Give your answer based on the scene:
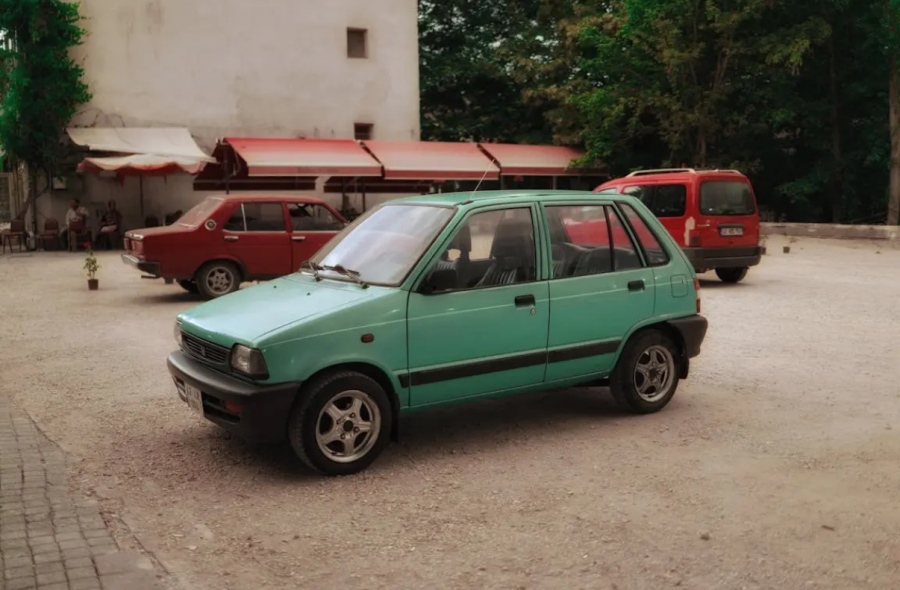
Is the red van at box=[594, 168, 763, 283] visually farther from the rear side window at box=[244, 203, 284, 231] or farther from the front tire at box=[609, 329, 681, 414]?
the front tire at box=[609, 329, 681, 414]

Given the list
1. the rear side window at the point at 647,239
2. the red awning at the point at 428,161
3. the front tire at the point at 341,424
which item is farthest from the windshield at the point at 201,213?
the red awning at the point at 428,161

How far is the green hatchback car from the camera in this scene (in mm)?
5152

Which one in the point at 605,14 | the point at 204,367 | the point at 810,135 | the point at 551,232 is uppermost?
the point at 605,14

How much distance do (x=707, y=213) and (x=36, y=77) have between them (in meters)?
20.6

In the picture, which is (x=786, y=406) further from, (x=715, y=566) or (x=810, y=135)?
(x=810, y=135)

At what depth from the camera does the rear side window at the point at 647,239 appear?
6.63 meters

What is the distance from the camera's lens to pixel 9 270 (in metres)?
19.4

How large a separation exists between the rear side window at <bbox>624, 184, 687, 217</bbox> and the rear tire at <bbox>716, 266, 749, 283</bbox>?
5.70 ft

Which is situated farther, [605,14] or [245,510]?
[605,14]

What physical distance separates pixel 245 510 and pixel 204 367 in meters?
1.12

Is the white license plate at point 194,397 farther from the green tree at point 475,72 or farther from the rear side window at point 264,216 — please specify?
the green tree at point 475,72

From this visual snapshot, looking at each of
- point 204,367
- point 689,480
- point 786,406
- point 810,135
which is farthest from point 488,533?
point 810,135

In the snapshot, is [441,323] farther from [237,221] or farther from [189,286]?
[189,286]

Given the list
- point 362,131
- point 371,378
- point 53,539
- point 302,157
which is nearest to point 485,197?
point 371,378
